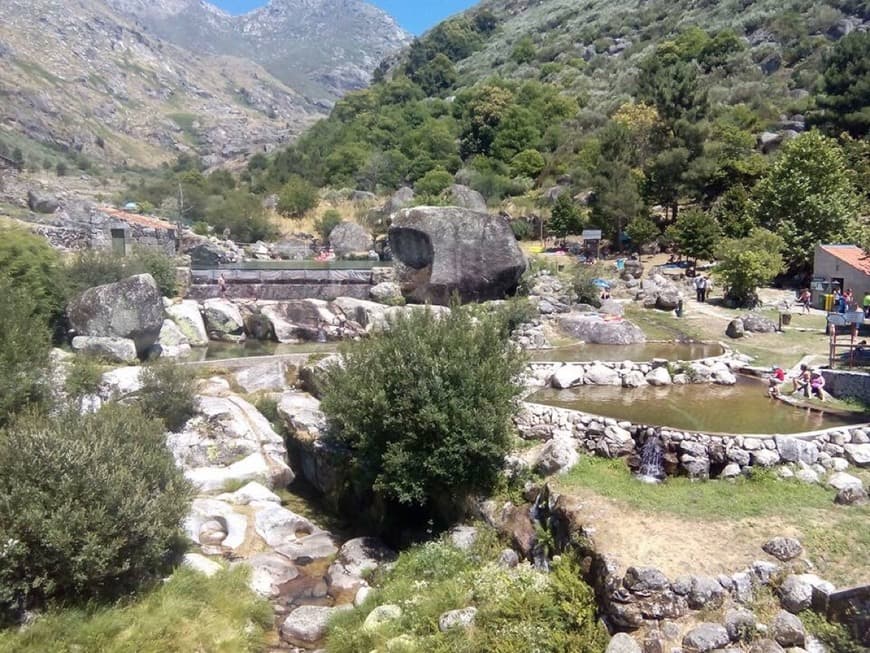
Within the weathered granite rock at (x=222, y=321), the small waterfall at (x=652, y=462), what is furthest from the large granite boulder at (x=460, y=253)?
the small waterfall at (x=652, y=462)

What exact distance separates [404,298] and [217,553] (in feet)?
68.5

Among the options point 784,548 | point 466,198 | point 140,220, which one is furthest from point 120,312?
point 466,198

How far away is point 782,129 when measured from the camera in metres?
50.3

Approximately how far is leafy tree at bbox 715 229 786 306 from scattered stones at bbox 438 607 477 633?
75.7 feet

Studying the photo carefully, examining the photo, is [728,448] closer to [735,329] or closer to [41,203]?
[735,329]

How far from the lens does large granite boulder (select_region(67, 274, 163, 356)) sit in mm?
25484

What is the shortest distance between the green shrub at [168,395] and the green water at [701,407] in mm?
9859

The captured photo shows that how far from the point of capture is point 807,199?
3341 centimetres

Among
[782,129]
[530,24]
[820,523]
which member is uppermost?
[530,24]

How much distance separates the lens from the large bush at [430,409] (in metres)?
14.3

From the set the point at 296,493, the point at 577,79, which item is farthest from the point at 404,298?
the point at 577,79

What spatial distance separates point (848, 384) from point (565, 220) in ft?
95.9

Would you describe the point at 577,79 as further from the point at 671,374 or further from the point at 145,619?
the point at 145,619

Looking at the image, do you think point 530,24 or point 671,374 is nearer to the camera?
point 671,374
